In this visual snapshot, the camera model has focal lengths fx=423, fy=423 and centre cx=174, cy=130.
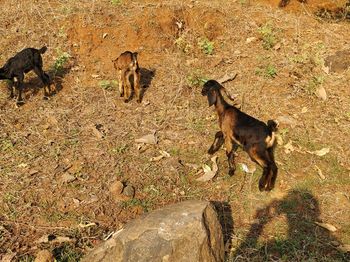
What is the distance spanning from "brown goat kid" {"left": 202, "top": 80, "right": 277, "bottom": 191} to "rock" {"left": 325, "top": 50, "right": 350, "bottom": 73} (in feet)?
11.8

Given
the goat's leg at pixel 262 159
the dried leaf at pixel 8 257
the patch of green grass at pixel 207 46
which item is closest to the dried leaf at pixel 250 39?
the patch of green grass at pixel 207 46

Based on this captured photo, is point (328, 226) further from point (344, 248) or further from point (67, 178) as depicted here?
point (67, 178)

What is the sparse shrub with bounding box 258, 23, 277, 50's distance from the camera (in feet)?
34.6

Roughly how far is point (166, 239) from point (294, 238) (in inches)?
87.8

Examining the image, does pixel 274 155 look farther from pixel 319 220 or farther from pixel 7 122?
pixel 7 122

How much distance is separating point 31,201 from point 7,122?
8.36 feet

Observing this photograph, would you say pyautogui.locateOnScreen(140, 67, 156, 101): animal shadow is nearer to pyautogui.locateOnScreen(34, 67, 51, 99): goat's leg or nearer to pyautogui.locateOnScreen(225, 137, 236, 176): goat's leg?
pyautogui.locateOnScreen(34, 67, 51, 99): goat's leg

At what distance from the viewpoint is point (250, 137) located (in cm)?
700

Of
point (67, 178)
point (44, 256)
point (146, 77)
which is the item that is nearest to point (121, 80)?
point (146, 77)

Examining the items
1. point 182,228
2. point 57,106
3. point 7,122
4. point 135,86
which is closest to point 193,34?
point 135,86

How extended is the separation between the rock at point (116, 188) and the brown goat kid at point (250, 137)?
6.32ft

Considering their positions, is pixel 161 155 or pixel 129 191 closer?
pixel 129 191

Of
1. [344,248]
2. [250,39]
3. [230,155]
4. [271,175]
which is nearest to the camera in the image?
[344,248]

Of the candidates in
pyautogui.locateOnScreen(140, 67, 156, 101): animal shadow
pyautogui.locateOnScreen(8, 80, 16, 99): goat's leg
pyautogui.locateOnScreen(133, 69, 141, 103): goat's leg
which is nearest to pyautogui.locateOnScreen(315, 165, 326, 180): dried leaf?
pyautogui.locateOnScreen(133, 69, 141, 103): goat's leg
